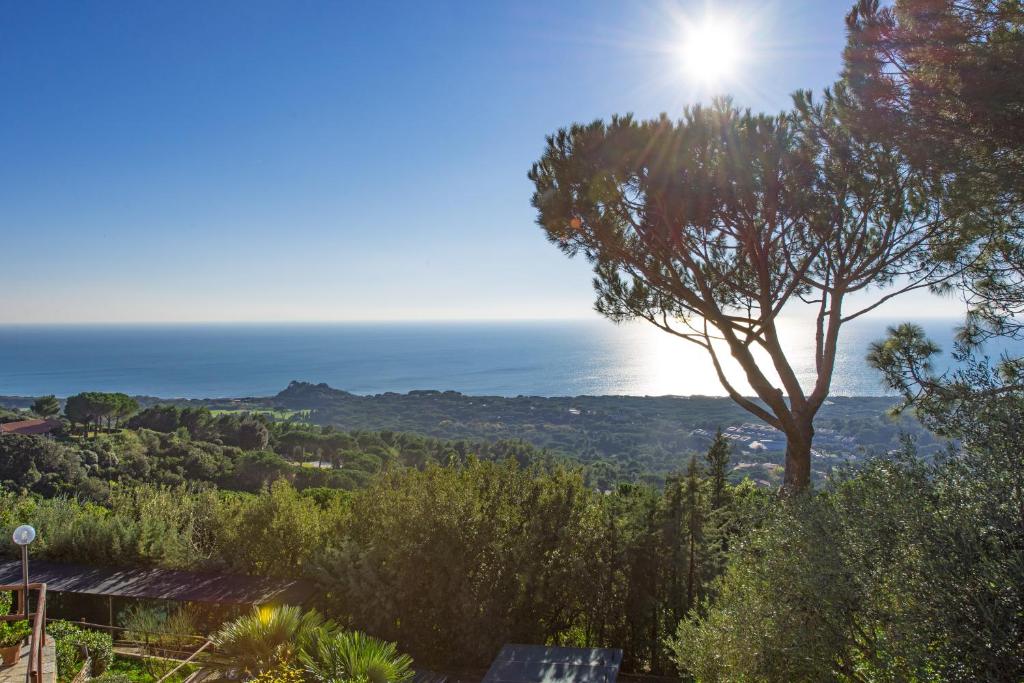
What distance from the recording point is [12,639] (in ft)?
17.7

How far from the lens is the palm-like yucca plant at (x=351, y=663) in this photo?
4.24m

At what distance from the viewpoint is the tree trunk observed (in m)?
5.82

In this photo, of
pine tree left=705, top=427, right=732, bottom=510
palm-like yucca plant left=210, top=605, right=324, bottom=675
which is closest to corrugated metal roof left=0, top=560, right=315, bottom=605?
palm-like yucca plant left=210, top=605, right=324, bottom=675

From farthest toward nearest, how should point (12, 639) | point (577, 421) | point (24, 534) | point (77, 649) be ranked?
point (577, 421), point (77, 649), point (12, 639), point (24, 534)

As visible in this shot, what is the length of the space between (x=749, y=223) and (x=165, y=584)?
7548 millimetres

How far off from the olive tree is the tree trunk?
0.01 meters

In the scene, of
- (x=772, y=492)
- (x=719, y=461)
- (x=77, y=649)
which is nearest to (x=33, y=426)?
(x=77, y=649)

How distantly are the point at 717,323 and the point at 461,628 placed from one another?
4185 millimetres

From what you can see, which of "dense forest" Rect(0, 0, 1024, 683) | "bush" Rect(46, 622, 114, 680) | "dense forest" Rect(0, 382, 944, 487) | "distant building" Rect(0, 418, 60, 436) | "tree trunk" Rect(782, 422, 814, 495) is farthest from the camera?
"distant building" Rect(0, 418, 60, 436)

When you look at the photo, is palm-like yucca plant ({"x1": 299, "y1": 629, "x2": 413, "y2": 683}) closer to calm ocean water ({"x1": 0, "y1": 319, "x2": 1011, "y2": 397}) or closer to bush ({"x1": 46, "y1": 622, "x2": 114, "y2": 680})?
bush ({"x1": 46, "y1": 622, "x2": 114, "y2": 680})

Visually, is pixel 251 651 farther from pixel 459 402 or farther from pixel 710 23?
pixel 459 402

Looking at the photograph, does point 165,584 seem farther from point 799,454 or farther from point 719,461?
point 719,461

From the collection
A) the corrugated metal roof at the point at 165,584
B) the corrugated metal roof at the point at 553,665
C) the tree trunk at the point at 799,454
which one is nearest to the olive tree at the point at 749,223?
the tree trunk at the point at 799,454

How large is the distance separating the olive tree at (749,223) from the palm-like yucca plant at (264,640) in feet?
14.7
